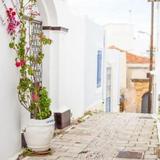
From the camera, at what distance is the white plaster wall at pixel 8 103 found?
688cm

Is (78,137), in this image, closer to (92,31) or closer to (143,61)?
(92,31)

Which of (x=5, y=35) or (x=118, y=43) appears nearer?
(x=5, y=35)

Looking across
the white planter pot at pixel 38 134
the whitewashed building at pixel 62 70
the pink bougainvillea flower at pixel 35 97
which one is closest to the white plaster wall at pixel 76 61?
the whitewashed building at pixel 62 70

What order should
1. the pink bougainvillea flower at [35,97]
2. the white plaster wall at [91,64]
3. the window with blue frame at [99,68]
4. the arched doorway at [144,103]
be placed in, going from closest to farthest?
the pink bougainvillea flower at [35,97] < the white plaster wall at [91,64] < the window with blue frame at [99,68] < the arched doorway at [144,103]

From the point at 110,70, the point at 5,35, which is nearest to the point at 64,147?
the point at 5,35

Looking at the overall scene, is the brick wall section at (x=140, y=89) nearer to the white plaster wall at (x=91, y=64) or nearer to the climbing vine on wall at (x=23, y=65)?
the white plaster wall at (x=91, y=64)

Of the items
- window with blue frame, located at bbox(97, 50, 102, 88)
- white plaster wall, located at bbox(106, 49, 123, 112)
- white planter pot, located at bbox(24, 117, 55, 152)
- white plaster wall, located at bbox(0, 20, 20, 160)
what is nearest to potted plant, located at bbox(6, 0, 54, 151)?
white planter pot, located at bbox(24, 117, 55, 152)

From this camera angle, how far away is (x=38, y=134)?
7352 mm

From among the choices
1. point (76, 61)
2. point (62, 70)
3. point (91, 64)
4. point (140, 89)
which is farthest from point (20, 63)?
point (140, 89)

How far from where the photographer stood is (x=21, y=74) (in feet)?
24.5

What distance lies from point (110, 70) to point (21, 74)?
14.3 meters

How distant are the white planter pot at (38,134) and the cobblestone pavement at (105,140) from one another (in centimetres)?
23

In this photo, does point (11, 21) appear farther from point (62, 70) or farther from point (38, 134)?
point (62, 70)

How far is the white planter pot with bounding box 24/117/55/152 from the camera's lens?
24.1 feet
